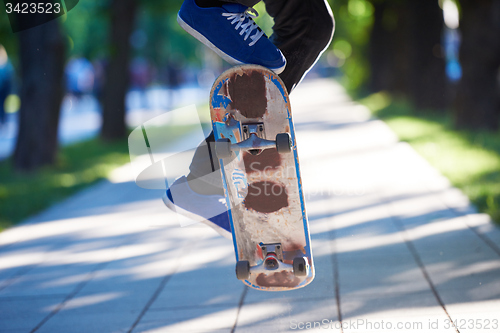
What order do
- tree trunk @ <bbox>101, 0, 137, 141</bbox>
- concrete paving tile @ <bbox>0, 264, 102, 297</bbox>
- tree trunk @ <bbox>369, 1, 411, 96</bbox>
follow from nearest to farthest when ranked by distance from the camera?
1. concrete paving tile @ <bbox>0, 264, 102, 297</bbox>
2. tree trunk @ <bbox>101, 0, 137, 141</bbox>
3. tree trunk @ <bbox>369, 1, 411, 96</bbox>

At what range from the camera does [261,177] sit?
104 inches

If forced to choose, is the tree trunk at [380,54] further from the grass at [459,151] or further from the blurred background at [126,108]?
the grass at [459,151]

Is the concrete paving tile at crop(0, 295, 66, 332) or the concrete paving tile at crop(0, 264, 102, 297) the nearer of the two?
the concrete paving tile at crop(0, 295, 66, 332)

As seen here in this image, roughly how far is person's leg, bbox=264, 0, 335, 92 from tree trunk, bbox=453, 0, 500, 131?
8.83m

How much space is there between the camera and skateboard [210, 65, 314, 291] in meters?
2.45

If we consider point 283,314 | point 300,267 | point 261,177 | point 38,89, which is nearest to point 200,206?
point 261,177

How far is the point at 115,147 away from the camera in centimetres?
1275

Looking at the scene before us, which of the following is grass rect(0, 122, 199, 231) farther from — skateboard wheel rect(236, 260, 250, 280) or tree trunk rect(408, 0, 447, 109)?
tree trunk rect(408, 0, 447, 109)

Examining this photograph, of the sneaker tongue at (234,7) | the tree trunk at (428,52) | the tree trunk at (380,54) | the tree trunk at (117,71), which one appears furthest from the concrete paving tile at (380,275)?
the tree trunk at (380,54)

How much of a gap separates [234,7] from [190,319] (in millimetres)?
1705

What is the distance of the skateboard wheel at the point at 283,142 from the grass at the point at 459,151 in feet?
10.1

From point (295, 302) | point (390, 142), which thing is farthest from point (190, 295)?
point (390, 142)

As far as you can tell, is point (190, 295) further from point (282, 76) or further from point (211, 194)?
point (282, 76)

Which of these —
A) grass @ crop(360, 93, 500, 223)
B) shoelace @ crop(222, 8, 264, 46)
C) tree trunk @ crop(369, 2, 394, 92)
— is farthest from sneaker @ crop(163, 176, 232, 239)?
tree trunk @ crop(369, 2, 394, 92)
